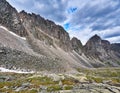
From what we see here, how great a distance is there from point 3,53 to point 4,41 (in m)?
37.5

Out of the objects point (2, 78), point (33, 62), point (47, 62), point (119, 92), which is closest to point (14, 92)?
point (119, 92)

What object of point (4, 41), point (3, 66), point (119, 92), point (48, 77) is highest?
point (4, 41)

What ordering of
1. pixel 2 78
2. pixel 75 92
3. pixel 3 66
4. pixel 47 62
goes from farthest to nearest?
pixel 47 62, pixel 3 66, pixel 2 78, pixel 75 92

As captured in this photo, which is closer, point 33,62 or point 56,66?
point 33,62

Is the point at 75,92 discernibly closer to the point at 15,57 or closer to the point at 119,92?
the point at 119,92

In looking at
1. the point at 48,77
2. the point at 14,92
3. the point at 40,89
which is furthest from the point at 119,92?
the point at 48,77

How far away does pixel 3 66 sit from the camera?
121 meters

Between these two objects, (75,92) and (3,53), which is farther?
(3,53)

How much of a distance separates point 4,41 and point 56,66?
4347 cm

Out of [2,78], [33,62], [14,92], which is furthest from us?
[33,62]

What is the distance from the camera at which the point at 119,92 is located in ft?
147

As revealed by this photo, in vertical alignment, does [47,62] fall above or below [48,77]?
above

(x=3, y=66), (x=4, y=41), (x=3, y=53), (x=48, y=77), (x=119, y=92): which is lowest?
(x=119, y=92)

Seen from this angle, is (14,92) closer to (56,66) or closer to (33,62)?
(33,62)
